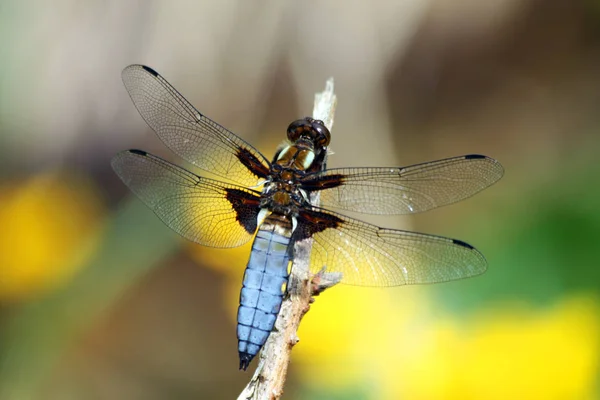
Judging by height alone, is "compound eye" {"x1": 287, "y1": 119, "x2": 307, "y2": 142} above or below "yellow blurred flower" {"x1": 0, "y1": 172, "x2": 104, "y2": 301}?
above

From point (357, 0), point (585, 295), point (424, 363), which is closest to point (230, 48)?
point (357, 0)

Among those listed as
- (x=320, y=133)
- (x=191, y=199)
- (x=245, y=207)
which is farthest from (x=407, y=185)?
(x=191, y=199)

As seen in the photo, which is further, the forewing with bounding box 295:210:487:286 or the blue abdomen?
the forewing with bounding box 295:210:487:286

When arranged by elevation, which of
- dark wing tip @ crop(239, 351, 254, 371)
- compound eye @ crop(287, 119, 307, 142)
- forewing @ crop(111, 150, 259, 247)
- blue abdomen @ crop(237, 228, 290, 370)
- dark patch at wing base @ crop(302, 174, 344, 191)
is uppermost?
compound eye @ crop(287, 119, 307, 142)

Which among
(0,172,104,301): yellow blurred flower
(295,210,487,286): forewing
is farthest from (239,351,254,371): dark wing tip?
(0,172,104,301): yellow blurred flower

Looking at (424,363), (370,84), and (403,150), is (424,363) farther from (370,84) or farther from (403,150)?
(370,84)

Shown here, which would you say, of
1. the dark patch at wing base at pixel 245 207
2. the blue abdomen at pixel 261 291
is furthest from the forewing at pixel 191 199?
the blue abdomen at pixel 261 291

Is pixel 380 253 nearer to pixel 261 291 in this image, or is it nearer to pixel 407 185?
pixel 407 185

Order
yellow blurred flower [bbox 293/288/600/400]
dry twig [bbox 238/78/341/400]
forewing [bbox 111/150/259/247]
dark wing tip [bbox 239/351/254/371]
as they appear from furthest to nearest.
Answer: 1. yellow blurred flower [bbox 293/288/600/400]
2. forewing [bbox 111/150/259/247]
3. dark wing tip [bbox 239/351/254/371]
4. dry twig [bbox 238/78/341/400]

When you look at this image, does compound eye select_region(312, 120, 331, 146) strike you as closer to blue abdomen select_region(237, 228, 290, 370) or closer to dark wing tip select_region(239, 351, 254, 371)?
blue abdomen select_region(237, 228, 290, 370)
